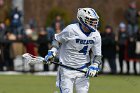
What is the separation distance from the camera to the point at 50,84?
1930cm

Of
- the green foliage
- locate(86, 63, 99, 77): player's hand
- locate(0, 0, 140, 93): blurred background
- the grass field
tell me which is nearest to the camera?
locate(86, 63, 99, 77): player's hand

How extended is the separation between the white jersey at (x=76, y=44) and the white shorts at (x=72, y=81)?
0.52ft

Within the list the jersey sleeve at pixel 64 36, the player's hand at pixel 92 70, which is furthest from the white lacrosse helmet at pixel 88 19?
the player's hand at pixel 92 70

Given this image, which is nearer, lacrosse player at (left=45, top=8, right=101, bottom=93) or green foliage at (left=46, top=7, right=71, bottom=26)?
lacrosse player at (left=45, top=8, right=101, bottom=93)

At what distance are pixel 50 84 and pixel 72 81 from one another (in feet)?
24.6

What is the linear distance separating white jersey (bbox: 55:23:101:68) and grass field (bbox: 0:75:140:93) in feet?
16.7

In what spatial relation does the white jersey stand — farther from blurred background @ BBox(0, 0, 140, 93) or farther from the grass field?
blurred background @ BBox(0, 0, 140, 93)

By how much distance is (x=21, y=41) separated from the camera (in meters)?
23.6

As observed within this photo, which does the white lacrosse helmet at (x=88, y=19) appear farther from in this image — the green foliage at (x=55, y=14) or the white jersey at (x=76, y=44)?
the green foliage at (x=55, y=14)

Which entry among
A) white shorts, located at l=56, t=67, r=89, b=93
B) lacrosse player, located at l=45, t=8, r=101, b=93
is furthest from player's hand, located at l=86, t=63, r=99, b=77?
white shorts, located at l=56, t=67, r=89, b=93

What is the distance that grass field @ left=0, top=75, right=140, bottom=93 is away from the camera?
57.6 feet

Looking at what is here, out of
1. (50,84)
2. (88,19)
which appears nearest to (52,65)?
(50,84)

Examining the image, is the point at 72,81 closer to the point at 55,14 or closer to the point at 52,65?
the point at 52,65

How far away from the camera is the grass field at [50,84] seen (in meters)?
17.6
